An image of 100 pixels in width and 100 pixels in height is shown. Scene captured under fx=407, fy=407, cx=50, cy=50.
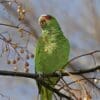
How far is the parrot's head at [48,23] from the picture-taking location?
255 centimetres

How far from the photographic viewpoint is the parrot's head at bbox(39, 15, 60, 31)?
8.38ft

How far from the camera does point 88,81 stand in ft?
5.45

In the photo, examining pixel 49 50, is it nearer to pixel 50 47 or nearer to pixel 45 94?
pixel 50 47

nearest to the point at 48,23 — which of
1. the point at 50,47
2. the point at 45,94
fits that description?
the point at 50,47

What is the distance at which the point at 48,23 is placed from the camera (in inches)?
103

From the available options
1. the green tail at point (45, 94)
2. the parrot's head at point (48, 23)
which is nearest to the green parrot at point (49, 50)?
the parrot's head at point (48, 23)

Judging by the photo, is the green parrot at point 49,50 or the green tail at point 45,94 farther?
the green parrot at point 49,50

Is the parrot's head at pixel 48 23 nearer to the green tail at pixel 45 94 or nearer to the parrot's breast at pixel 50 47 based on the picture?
the parrot's breast at pixel 50 47

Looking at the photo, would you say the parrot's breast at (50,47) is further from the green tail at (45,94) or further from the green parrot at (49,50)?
the green tail at (45,94)

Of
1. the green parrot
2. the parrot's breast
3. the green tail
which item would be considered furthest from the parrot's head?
the green tail

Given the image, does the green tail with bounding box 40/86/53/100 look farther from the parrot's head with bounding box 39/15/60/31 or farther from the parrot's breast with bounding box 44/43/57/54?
the parrot's head with bounding box 39/15/60/31

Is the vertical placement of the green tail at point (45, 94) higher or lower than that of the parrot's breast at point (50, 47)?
lower

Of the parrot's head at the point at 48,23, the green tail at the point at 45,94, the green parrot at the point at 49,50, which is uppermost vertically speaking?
the parrot's head at the point at 48,23

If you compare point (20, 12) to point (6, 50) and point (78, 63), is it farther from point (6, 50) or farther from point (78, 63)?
point (78, 63)
